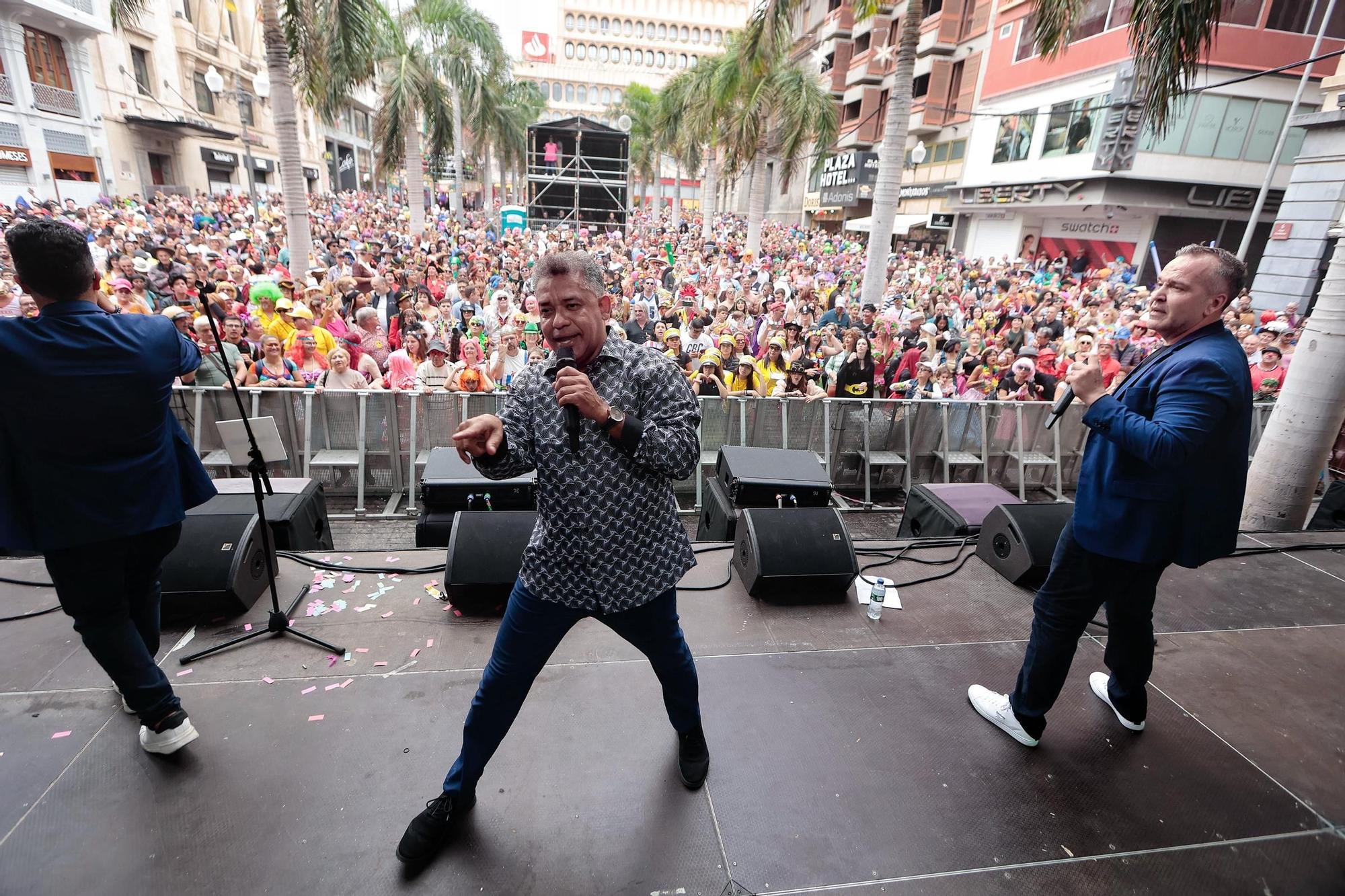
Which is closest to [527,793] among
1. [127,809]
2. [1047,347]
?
[127,809]

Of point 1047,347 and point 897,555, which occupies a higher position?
point 1047,347

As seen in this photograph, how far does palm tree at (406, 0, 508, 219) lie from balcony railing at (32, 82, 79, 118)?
53.4 feet

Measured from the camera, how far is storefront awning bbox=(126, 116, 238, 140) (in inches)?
1169

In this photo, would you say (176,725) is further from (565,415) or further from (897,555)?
(897,555)

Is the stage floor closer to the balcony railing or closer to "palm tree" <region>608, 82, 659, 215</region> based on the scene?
the balcony railing

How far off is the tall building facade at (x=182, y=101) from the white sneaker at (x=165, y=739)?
96.6ft

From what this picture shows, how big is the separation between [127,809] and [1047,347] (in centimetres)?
1126

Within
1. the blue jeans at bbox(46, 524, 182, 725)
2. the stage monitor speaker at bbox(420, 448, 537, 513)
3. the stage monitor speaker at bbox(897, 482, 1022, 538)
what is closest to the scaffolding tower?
the stage monitor speaker at bbox(420, 448, 537, 513)

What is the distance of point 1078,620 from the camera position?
2629 millimetres

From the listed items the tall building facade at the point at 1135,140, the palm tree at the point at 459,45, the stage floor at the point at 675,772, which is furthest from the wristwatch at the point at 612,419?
the palm tree at the point at 459,45

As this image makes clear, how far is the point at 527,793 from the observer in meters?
2.56

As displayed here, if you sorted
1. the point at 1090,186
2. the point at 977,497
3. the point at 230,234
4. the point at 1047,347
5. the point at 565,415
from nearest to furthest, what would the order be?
the point at 565,415 → the point at 977,497 → the point at 1047,347 → the point at 230,234 → the point at 1090,186

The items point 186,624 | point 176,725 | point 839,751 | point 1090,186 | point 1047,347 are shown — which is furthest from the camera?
point 1090,186

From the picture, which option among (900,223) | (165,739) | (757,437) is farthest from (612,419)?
(900,223)
